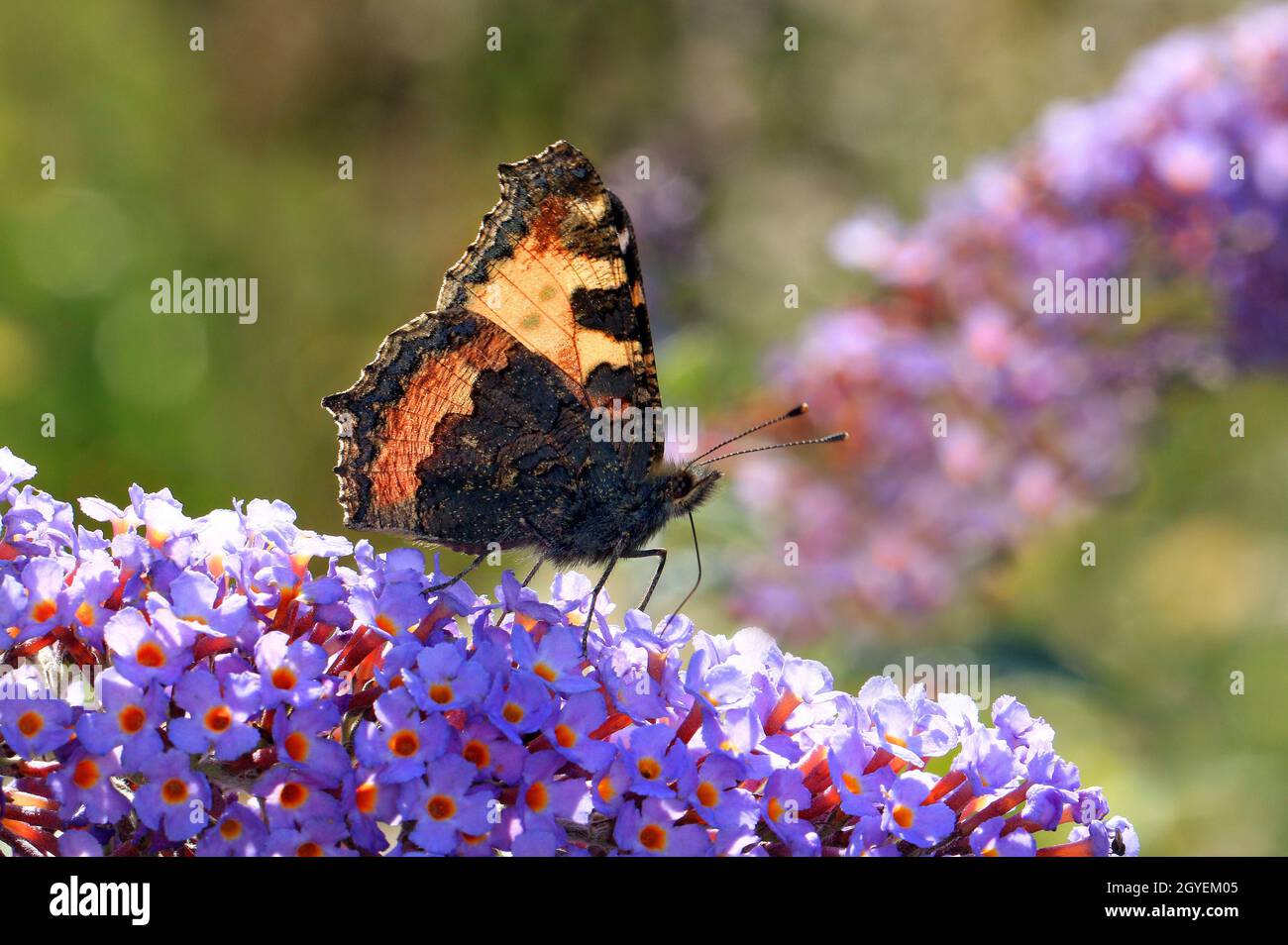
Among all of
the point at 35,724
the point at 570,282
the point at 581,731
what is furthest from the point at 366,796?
the point at 570,282

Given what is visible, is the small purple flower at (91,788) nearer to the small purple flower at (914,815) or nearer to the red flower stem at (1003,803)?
the small purple flower at (914,815)

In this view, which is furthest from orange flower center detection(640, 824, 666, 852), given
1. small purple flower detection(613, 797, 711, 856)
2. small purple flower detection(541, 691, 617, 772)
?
small purple flower detection(541, 691, 617, 772)

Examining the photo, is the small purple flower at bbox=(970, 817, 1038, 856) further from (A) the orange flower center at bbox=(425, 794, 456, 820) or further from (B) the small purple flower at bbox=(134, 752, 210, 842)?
(B) the small purple flower at bbox=(134, 752, 210, 842)

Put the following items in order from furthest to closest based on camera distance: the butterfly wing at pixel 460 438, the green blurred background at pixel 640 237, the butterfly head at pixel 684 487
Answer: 1. the green blurred background at pixel 640 237
2. the butterfly head at pixel 684 487
3. the butterfly wing at pixel 460 438

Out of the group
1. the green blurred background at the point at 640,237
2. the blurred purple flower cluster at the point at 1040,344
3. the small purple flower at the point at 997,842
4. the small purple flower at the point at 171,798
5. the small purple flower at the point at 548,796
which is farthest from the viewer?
the green blurred background at the point at 640,237

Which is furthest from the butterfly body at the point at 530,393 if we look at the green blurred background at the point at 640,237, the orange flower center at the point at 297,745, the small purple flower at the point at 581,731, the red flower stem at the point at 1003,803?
the green blurred background at the point at 640,237

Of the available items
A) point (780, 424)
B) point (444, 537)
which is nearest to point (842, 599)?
point (780, 424)
